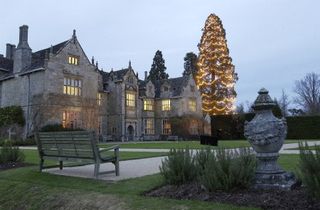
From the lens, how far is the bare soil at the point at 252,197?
5.38 metres

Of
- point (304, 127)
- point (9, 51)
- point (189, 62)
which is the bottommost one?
point (304, 127)

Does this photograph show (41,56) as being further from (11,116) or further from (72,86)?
(11,116)

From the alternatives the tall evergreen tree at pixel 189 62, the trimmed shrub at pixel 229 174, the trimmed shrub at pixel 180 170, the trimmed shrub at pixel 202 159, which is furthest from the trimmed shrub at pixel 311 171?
the tall evergreen tree at pixel 189 62

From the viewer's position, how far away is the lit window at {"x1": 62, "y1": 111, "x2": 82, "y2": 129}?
123 feet

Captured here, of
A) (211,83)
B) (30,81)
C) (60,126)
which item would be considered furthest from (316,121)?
(30,81)

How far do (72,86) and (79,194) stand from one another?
3229 cm

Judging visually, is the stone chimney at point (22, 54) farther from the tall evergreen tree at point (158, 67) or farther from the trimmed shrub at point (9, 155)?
the tall evergreen tree at point (158, 67)

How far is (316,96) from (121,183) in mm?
67694

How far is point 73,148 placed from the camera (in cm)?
949

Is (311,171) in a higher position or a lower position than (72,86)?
lower

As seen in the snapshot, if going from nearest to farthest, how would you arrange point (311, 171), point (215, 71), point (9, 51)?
point (311, 171)
point (9, 51)
point (215, 71)

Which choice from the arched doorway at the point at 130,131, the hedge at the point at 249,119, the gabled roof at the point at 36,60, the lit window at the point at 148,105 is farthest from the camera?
the lit window at the point at 148,105

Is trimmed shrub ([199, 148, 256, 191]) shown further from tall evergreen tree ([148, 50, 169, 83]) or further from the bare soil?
tall evergreen tree ([148, 50, 169, 83])

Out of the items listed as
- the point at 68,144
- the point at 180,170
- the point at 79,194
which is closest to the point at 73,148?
the point at 68,144
